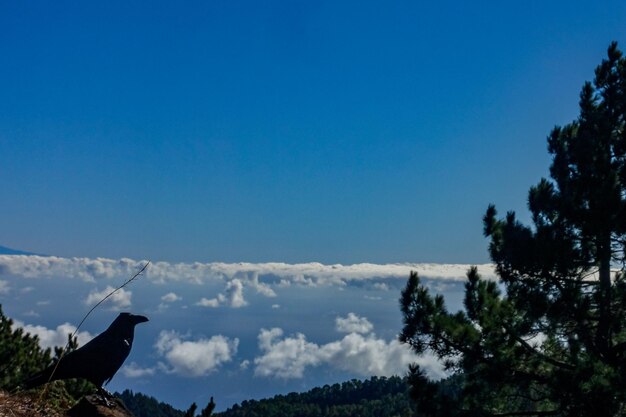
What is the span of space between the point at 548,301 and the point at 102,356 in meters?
8.98

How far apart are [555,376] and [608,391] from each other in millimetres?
A: 1059

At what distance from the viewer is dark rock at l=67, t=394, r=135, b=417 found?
628 centimetres

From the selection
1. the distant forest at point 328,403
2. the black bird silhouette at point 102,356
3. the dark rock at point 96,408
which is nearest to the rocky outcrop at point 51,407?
the dark rock at point 96,408

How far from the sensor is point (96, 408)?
250 inches

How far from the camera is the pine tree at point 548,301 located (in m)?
11.1

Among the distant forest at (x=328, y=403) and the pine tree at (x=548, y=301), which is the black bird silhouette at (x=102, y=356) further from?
the distant forest at (x=328, y=403)

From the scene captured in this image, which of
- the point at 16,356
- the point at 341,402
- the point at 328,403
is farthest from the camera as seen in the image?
the point at 341,402

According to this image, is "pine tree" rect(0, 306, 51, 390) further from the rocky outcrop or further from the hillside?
the hillside

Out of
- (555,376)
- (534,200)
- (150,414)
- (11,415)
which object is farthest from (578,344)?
(150,414)

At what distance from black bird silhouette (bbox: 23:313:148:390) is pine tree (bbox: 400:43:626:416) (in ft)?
20.8

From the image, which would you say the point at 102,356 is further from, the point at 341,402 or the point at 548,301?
the point at 341,402

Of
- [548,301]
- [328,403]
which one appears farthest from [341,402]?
[548,301]

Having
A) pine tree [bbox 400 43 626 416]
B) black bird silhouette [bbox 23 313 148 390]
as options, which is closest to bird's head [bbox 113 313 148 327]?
black bird silhouette [bbox 23 313 148 390]

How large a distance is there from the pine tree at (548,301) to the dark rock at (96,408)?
22.3ft
